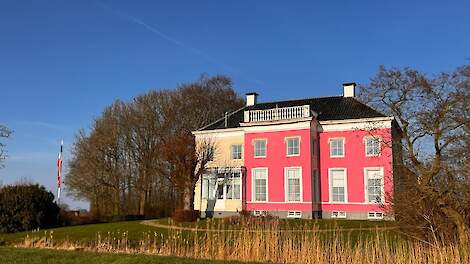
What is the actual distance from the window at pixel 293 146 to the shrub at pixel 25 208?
1398 cm

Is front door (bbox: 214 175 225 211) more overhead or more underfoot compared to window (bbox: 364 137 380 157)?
more underfoot

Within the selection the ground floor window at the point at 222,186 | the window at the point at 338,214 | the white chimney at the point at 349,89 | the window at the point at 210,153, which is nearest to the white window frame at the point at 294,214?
the window at the point at 338,214

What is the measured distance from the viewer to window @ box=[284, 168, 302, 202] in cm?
2762

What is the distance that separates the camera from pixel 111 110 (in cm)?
Result: 4119

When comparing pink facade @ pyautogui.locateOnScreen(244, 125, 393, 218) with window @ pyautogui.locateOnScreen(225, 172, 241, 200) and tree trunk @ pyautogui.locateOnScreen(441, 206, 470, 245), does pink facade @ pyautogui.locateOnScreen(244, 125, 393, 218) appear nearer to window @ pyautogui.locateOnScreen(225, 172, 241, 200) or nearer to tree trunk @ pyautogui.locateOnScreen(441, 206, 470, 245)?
window @ pyautogui.locateOnScreen(225, 172, 241, 200)

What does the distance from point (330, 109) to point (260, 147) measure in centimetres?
517

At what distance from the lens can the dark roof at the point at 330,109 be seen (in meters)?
28.1

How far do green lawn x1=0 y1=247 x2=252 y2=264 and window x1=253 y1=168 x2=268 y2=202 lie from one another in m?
19.2

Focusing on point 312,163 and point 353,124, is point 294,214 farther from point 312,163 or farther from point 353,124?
point 353,124

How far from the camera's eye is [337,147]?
28.2m

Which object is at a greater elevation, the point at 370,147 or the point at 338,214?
the point at 370,147

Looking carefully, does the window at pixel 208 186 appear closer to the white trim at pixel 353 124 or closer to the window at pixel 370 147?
the white trim at pixel 353 124

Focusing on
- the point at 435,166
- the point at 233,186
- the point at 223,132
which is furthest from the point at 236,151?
the point at 435,166

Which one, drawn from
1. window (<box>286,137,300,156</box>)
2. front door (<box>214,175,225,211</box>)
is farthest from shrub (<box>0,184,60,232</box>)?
window (<box>286,137,300,156</box>)
